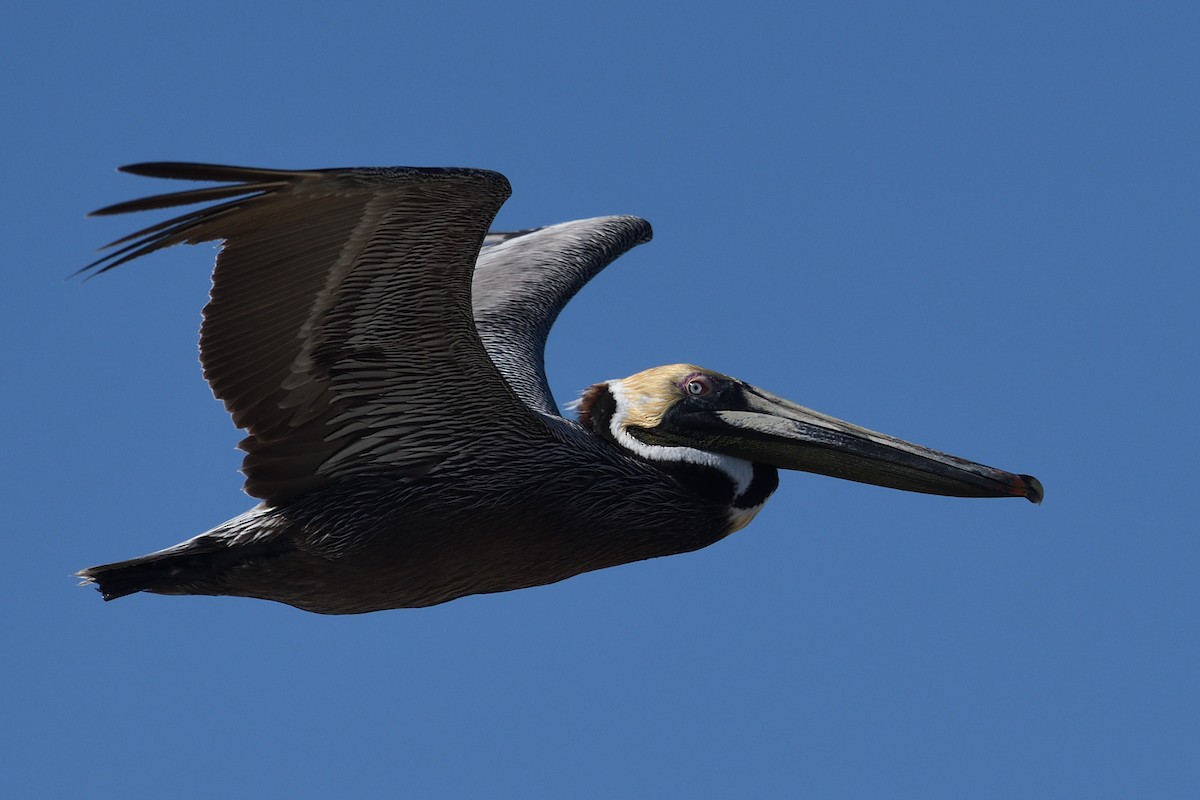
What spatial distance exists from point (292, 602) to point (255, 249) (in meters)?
2.06

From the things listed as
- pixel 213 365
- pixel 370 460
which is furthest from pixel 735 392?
pixel 213 365

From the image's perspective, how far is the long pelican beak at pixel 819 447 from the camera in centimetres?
934

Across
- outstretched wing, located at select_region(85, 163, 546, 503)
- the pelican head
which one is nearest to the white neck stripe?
the pelican head

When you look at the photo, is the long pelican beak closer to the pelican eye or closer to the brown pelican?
the brown pelican

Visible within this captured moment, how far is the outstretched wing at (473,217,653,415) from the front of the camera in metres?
10.8

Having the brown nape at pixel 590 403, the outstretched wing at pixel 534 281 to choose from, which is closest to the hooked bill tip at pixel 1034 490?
the brown nape at pixel 590 403

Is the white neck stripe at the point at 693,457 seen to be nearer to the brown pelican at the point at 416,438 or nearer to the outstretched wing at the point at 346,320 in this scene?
the brown pelican at the point at 416,438

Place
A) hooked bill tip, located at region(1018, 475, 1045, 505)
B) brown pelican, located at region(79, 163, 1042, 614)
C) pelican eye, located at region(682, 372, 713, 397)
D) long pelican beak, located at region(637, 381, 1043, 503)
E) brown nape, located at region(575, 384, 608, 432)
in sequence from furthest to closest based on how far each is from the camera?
1. brown nape, located at region(575, 384, 608, 432)
2. pelican eye, located at region(682, 372, 713, 397)
3. long pelican beak, located at region(637, 381, 1043, 503)
4. hooked bill tip, located at region(1018, 475, 1045, 505)
5. brown pelican, located at region(79, 163, 1042, 614)

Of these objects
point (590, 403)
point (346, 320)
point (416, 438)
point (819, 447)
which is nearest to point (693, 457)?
point (819, 447)

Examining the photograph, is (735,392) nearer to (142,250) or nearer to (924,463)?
(924,463)

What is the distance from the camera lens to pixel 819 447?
9477 mm

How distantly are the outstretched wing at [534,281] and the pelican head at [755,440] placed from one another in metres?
0.70

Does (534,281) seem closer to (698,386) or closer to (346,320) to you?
(698,386)

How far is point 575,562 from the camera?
913 centimetres
